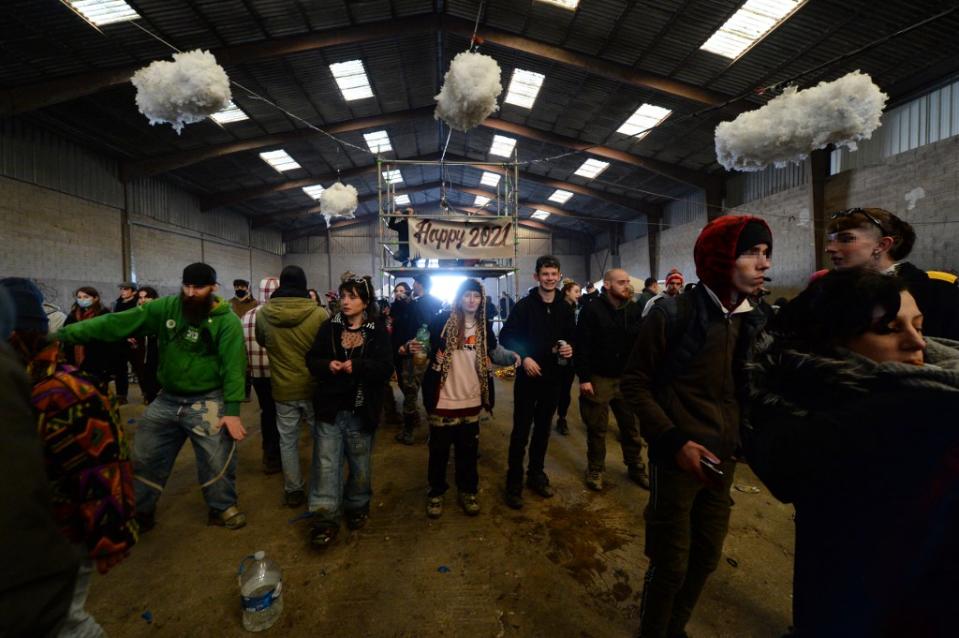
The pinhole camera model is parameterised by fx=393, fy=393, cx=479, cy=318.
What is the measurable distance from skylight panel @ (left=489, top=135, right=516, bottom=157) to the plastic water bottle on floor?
13.8m

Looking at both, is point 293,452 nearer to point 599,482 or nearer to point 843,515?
point 599,482

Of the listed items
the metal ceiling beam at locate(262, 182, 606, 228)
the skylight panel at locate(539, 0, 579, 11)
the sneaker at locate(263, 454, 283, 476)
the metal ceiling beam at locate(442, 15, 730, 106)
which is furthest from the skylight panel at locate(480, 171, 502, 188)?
the sneaker at locate(263, 454, 283, 476)

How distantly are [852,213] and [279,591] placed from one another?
3763 mm

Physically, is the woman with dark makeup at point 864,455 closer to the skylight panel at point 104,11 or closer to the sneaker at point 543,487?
the sneaker at point 543,487

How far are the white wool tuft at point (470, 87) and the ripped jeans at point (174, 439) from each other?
4013 millimetres

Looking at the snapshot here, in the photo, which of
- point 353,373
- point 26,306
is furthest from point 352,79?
point 26,306

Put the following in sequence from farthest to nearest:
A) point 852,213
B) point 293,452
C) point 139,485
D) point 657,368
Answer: point 293,452, point 139,485, point 852,213, point 657,368

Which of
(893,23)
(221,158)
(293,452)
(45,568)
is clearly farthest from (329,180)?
(45,568)

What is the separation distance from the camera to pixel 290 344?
3260 mm

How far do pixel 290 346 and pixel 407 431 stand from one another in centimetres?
222

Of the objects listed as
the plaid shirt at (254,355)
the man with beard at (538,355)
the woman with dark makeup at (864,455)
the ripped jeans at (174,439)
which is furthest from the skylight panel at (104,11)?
the woman with dark makeup at (864,455)

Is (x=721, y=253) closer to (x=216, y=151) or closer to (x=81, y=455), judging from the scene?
(x=81, y=455)

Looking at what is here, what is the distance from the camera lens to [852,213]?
2.06m

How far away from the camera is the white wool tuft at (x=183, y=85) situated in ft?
11.6
